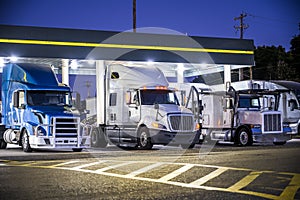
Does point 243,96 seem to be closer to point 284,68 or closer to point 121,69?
point 121,69

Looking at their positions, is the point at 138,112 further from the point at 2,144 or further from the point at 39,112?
the point at 2,144

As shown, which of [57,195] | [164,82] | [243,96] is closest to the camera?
[57,195]

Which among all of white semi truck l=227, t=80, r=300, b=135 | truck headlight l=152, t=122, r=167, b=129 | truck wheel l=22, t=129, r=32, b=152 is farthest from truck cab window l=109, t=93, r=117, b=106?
white semi truck l=227, t=80, r=300, b=135

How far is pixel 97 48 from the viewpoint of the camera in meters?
Answer: 25.9

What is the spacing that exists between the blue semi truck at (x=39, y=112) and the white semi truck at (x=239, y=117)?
19.3 feet

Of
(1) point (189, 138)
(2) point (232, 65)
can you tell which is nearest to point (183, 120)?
(1) point (189, 138)

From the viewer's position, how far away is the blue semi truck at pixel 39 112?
19.7 metres

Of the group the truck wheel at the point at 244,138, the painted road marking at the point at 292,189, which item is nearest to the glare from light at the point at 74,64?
the truck wheel at the point at 244,138

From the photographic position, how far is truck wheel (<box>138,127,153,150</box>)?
2103cm

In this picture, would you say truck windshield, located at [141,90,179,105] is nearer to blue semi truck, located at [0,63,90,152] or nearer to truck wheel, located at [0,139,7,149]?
blue semi truck, located at [0,63,90,152]

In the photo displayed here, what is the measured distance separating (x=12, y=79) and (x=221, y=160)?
11.0 metres

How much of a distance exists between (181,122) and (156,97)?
1604mm

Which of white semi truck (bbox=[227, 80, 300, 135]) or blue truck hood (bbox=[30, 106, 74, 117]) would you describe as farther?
white semi truck (bbox=[227, 80, 300, 135])

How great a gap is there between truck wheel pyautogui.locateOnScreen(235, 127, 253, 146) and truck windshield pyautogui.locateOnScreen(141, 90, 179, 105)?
13.0 ft
